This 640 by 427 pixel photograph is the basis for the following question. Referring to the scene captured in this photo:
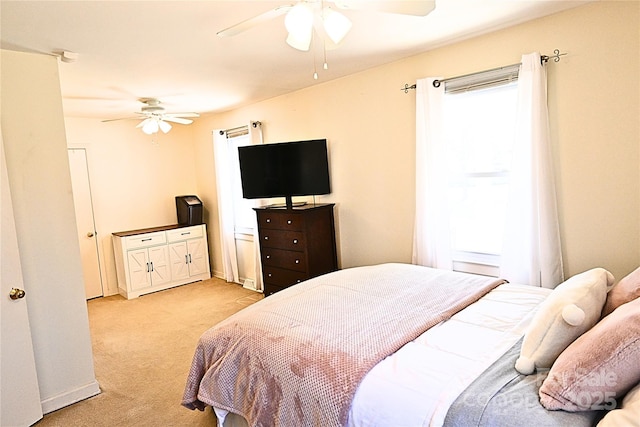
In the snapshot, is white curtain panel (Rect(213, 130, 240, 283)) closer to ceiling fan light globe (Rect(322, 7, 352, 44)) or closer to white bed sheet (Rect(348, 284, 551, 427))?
ceiling fan light globe (Rect(322, 7, 352, 44))

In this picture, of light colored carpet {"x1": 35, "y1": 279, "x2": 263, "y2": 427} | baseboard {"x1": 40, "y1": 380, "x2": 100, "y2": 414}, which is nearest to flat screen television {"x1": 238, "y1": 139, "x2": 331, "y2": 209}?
light colored carpet {"x1": 35, "y1": 279, "x2": 263, "y2": 427}

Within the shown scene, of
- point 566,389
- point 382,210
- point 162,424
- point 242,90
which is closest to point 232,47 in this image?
point 242,90

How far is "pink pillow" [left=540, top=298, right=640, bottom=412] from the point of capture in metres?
1.17

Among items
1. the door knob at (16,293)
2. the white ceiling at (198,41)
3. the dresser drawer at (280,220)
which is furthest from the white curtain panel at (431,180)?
the door knob at (16,293)

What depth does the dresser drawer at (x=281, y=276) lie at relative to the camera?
12.9ft

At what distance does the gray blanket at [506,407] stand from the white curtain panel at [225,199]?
4.36 metres

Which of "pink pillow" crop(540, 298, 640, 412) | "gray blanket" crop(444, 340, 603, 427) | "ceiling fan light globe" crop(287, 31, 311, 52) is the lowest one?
"gray blanket" crop(444, 340, 603, 427)

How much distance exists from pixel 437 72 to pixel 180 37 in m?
1.98

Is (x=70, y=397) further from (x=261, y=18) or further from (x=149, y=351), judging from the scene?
(x=261, y=18)

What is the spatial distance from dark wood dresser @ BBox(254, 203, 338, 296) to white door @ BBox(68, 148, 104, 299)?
103 inches

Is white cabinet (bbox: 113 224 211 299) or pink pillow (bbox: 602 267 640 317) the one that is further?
white cabinet (bbox: 113 224 211 299)

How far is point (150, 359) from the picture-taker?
10.9 feet

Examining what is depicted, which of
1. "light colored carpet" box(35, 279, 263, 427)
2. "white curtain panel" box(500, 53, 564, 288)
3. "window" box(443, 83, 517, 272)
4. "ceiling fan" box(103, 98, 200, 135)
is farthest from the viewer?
"ceiling fan" box(103, 98, 200, 135)

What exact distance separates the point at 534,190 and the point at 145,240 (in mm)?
4685
